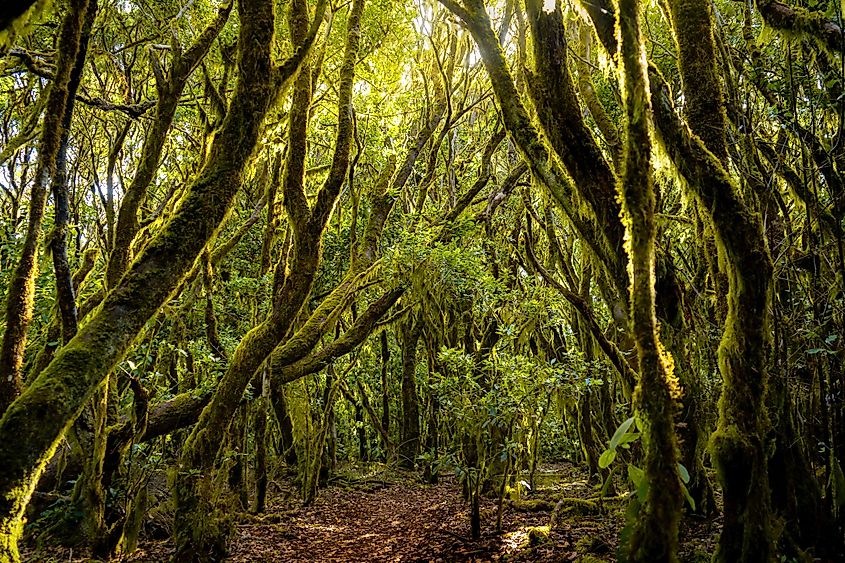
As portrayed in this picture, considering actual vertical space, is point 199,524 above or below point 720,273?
below

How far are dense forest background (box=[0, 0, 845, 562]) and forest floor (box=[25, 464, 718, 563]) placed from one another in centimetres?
43

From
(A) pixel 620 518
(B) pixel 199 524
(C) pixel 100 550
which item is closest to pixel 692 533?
(A) pixel 620 518

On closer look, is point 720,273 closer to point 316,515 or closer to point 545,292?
point 545,292

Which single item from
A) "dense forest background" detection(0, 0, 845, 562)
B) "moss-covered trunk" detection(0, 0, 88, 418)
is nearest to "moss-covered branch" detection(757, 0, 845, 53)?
"dense forest background" detection(0, 0, 845, 562)

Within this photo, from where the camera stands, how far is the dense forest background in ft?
11.0

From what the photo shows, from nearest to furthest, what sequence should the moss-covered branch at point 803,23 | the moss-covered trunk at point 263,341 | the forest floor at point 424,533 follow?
the moss-covered branch at point 803,23 < the moss-covered trunk at point 263,341 < the forest floor at point 424,533

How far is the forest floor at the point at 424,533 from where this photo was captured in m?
6.95

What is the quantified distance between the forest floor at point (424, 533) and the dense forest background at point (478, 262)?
16.8 inches

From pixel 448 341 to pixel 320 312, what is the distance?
583 cm

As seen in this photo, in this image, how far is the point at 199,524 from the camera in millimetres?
6602

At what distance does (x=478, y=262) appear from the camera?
36.4 ft

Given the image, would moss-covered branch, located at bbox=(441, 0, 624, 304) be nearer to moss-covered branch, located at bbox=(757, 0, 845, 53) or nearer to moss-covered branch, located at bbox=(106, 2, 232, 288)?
moss-covered branch, located at bbox=(757, 0, 845, 53)

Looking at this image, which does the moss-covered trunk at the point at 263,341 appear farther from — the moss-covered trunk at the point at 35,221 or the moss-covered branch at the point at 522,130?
the moss-covered trunk at the point at 35,221

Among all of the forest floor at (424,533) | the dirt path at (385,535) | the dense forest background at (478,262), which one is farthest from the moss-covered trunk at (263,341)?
the dirt path at (385,535)
